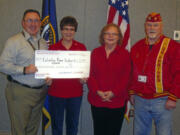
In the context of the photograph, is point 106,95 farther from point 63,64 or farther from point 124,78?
point 63,64

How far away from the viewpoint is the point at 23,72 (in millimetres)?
1999

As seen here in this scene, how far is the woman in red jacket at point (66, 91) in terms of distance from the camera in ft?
7.11

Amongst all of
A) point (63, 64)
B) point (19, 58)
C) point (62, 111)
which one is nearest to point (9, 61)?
point (19, 58)

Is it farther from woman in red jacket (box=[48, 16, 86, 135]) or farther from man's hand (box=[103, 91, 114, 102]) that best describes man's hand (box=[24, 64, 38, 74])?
man's hand (box=[103, 91, 114, 102])

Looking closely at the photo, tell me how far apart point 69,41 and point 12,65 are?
71 cm

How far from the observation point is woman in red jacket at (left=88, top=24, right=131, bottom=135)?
1966 mm

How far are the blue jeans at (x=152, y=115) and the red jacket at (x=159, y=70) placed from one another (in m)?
0.07

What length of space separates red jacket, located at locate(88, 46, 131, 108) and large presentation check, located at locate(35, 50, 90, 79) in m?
0.16

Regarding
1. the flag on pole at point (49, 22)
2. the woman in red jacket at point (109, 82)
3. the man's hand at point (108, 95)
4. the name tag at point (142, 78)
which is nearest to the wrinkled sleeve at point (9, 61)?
the flag on pole at point (49, 22)

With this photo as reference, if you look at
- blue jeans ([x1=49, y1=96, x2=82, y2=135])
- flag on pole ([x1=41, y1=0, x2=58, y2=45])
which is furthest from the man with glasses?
flag on pole ([x1=41, y1=0, x2=58, y2=45])

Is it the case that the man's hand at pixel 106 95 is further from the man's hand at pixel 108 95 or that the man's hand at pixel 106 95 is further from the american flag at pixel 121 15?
the american flag at pixel 121 15

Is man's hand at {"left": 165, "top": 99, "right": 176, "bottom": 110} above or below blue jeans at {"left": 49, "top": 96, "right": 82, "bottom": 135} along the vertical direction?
above

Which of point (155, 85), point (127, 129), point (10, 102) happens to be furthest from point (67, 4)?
point (127, 129)

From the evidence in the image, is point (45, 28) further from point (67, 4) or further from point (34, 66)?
point (34, 66)
